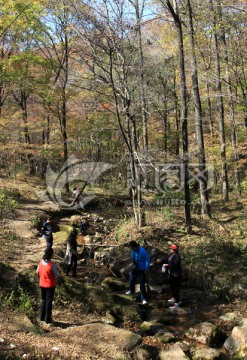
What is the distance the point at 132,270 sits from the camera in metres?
8.48

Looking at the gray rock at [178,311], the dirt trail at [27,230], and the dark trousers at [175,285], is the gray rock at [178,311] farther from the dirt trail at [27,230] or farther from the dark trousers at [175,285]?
the dirt trail at [27,230]

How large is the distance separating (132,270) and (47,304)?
282 centimetres

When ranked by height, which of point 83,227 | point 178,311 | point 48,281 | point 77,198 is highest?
point 77,198

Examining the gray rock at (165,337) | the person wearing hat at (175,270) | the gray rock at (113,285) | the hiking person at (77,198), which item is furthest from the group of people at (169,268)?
the hiking person at (77,198)

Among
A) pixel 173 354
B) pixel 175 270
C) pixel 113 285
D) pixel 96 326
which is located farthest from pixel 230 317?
pixel 113 285

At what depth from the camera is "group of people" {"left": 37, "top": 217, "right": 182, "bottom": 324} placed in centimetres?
633

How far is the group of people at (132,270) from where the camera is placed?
6.33 metres

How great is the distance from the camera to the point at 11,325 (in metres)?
5.84

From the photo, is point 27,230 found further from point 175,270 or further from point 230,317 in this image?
point 230,317

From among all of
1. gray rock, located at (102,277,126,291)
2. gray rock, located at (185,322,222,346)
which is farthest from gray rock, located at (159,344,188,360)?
A: gray rock, located at (102,277,126,291)

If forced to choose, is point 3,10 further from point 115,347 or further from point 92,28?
point 115,347

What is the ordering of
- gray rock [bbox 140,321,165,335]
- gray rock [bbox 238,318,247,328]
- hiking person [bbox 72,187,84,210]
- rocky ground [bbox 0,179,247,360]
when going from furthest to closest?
1. hiking person [bbox 72,187,84,210]
2. gray rock [bbox 140,321,165,335]
3. gray rock [bbox 238,318,247,328]
4. rocky ground [bbox 0,179,247,360]

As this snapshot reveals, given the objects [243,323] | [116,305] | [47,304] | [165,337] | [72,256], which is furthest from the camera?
[72,256]

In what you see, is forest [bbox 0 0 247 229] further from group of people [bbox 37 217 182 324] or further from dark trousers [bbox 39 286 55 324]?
dark trousers [bbox 39 286 55 324]
